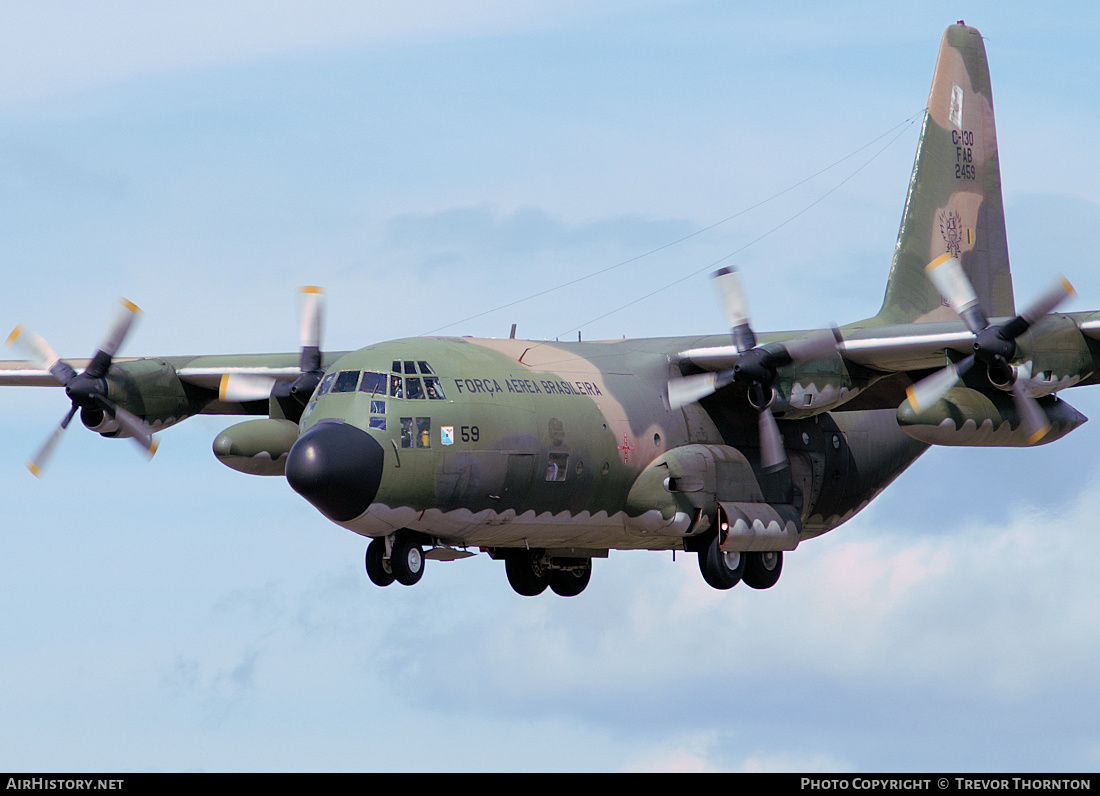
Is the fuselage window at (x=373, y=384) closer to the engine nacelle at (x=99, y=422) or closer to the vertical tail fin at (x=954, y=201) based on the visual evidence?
the engine nacelle at (x=99, y=422)

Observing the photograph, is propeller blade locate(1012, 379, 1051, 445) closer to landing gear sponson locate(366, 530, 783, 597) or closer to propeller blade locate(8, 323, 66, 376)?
landing gear sponson locate(366, 530, 783, 597)

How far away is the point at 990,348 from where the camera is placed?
22672 mm

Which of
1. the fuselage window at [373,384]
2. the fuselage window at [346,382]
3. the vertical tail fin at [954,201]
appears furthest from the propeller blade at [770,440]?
the fuselage window at [346,382]

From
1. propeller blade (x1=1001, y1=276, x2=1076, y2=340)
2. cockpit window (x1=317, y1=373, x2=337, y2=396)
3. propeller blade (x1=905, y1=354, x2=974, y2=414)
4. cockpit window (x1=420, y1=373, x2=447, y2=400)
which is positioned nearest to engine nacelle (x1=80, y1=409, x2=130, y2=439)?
cockpit window (x1=317, y1=373, x2=337, y2=396)

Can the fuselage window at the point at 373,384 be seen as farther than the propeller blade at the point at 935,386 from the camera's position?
No

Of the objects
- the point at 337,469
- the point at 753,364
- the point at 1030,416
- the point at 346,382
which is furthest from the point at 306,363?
the point at 1030,416

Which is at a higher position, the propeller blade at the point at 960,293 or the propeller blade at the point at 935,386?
the propeller blade at the point at 960,293

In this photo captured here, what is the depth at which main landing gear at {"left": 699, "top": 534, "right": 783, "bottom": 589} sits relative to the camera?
25062 mm

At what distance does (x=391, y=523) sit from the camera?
21266 mm

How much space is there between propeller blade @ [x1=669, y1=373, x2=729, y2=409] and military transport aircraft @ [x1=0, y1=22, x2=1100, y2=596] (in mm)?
64

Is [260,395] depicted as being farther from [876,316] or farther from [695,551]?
Answer: [876,316]

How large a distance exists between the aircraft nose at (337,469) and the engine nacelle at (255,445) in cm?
471

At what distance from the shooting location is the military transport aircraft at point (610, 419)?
70.5ft

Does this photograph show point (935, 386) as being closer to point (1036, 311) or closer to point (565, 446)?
point (1036, 311)
